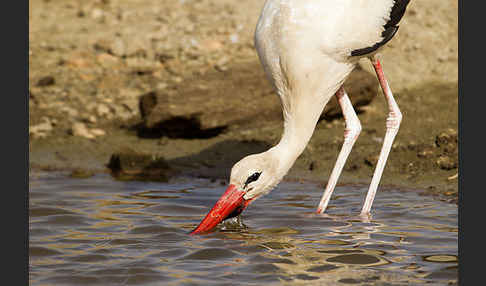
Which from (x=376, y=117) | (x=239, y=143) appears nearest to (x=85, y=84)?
(x=239, y=143)

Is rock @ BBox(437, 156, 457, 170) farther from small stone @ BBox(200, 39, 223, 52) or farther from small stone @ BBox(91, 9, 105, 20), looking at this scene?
small stone @ BBox(91, 9, 105, 20)

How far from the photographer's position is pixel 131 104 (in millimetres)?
11016

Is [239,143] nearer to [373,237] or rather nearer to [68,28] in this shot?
[373,237]

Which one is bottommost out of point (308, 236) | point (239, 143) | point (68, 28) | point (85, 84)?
point (308, 236)

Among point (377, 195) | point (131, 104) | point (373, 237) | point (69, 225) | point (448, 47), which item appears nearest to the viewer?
point (373, 237)

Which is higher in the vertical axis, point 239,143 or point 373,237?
point 239,143

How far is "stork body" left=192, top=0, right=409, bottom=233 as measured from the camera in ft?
21.6

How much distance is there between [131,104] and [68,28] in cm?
301

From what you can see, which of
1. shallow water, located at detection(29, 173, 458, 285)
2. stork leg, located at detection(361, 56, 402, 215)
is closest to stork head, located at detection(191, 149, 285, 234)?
shallow water, located at detection(29, 173, 458, 285)

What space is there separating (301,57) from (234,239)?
1.54 metres

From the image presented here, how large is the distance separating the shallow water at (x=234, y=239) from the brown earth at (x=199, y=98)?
0.72m

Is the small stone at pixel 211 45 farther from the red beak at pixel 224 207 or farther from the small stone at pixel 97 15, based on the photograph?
the red beak at pixel 224 207

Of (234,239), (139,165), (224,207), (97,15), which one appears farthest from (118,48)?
(234,239)

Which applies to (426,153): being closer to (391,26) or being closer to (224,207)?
(391,26)
